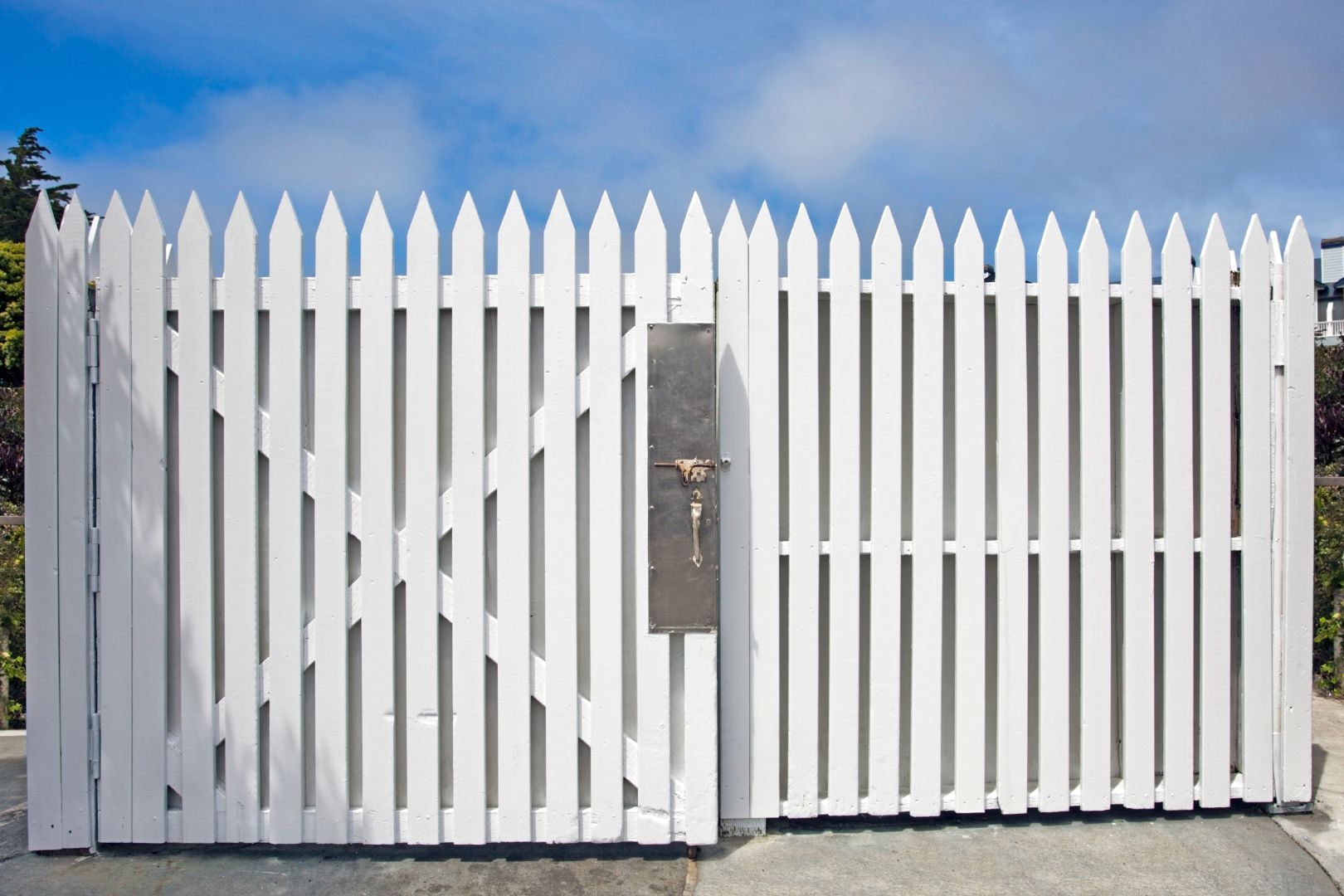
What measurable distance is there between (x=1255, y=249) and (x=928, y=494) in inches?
69.4

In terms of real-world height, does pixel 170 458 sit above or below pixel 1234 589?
above

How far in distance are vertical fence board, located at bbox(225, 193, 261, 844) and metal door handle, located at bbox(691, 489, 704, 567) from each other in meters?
1.70

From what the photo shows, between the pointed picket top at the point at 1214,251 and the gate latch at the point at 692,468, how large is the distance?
2.26 m

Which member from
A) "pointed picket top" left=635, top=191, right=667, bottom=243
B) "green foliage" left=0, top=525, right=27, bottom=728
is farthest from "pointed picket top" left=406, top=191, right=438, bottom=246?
"green foliage" left=0, top=525, right=27, bottom=728

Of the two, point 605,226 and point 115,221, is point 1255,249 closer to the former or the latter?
point 605,226

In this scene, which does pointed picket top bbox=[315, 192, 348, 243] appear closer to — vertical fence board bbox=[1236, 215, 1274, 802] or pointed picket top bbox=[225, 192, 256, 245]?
pointed picket top bbox=[225, 192, 256, 245]

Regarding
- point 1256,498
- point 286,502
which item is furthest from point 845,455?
point 286,502

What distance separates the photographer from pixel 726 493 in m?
3.29

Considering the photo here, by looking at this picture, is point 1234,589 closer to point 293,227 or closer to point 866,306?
point 866,306

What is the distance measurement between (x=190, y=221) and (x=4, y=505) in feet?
12.4

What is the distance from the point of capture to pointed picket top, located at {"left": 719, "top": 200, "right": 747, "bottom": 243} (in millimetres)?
3305

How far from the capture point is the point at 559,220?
320cm

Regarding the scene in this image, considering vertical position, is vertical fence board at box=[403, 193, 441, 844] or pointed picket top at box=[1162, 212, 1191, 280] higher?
pointed picket top at box=[1162, 212, 1191, 280]

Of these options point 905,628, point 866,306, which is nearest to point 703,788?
point 905,628
